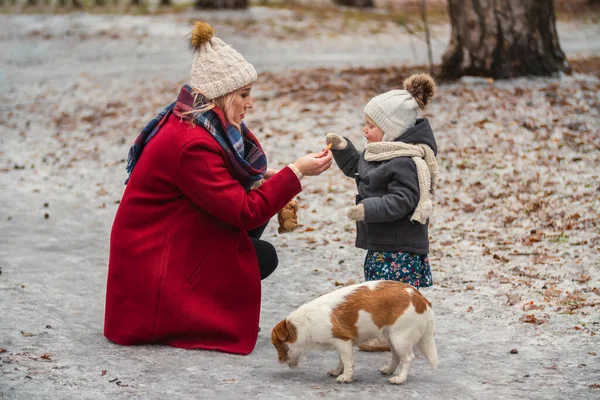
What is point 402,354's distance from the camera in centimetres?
411

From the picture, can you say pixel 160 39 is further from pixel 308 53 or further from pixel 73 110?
pixel 73 110

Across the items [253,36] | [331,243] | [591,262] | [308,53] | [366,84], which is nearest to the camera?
[591,262]

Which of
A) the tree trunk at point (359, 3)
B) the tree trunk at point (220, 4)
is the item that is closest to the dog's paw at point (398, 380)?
the tree trunk at point (220, 4)

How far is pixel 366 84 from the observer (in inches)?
485

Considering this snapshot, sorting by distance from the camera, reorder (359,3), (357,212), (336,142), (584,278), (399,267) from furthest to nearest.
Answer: (359,3) → (584,278) → (336,142) → (399,267) → (357,212)

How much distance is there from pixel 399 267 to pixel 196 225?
44.6 inches

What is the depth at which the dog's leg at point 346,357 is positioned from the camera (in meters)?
4.08

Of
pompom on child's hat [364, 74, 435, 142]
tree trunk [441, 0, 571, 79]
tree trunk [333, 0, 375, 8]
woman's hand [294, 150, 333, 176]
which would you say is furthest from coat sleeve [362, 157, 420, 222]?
tree trunk [333, 0, 375, 8]

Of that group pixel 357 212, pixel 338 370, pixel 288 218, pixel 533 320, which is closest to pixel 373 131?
pixel 357 212


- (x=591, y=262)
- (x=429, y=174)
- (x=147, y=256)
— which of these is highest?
(x=429, y=174)

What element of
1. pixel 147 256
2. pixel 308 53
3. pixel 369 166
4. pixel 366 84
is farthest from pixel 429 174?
pixel 308 53

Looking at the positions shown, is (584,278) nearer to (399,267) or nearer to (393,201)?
(399,267)

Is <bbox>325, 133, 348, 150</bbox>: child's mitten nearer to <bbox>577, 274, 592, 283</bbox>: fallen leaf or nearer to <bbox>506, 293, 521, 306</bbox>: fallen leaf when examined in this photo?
<bbox>506, 293, 521, 306</bbox>: fallen leaf

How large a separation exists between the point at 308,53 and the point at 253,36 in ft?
7.11
